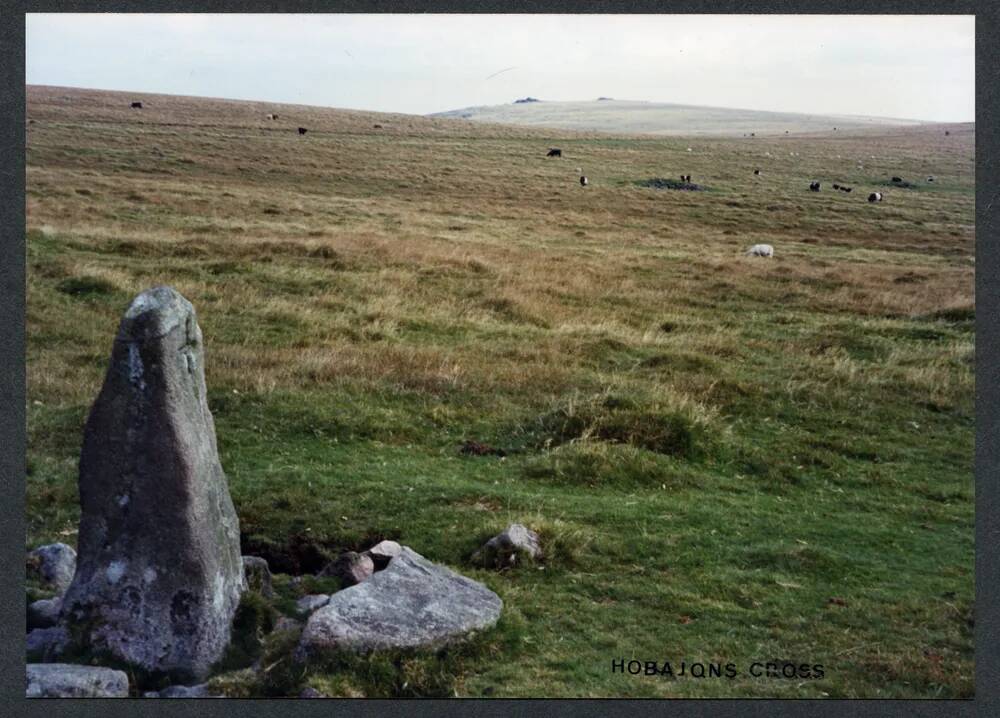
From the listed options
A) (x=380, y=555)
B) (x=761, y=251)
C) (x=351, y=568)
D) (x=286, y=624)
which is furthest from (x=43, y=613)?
(x=761, y=251)

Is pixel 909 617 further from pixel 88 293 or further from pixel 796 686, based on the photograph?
pixel 88 293

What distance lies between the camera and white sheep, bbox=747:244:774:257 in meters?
30.3

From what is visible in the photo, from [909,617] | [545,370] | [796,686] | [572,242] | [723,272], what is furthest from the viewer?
[572,242]

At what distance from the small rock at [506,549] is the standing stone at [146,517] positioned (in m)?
2.93

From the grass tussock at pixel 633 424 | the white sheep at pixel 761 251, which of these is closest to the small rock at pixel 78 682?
the grass tussock at pixel 633 424

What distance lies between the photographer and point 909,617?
8.67m

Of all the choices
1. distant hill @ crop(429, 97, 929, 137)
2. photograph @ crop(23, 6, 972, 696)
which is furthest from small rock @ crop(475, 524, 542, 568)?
distant hill @ crop(429, 97, 929, 137)

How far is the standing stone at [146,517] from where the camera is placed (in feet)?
23.6

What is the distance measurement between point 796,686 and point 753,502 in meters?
3.56

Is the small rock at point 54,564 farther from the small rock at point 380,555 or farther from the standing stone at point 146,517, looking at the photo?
the small rock at point 380,555

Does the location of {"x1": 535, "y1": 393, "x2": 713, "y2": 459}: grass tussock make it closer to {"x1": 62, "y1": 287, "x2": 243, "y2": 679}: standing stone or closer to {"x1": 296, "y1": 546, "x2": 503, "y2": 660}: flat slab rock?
{"x1": 296, "y1": 546, "x2": 503, "y2": 660}: flat slab rock

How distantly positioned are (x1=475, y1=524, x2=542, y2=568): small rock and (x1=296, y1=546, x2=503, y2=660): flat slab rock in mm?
767

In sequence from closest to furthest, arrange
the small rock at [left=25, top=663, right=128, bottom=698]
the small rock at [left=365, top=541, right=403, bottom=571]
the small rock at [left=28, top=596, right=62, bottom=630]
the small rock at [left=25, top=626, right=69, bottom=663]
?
1. the small rock at [left=25, top=663, right=128, bottom=698]
2. the small rock at [left=25, top=626, right=69, bottom=663]
3. the small rock at [left=28, top=596, right=62, bottom=630]
4. the small rock at [left=365, top=541, right=403, bottom=571]

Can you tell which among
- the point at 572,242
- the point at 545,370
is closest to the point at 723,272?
the point at 572,242
